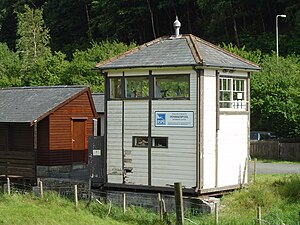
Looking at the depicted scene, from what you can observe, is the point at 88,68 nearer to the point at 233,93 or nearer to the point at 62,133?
the point at 62,133

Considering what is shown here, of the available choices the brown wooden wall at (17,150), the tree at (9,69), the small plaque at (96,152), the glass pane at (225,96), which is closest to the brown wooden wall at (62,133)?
the brown wooden wall at (17,150)

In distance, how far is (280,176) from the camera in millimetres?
24703

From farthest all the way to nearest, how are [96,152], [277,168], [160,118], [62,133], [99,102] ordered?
[99,102], [277,168], [62,133], [96,152], [160,118]

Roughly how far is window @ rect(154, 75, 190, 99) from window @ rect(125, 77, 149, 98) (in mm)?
411

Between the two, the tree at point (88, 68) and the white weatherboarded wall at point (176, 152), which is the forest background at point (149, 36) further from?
the white weatherboarded wall at point (176, 152)

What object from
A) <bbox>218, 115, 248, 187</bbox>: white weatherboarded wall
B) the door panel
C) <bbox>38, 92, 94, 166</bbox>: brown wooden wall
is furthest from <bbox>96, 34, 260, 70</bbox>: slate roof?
the door panel

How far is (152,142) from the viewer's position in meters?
22.0

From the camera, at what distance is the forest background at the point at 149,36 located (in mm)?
36656

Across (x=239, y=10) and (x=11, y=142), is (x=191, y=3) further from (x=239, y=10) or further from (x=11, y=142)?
(x=11, y=142)

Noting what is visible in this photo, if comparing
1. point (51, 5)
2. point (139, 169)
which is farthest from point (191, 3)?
point (139, 169)

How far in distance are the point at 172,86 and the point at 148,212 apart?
13.4ft

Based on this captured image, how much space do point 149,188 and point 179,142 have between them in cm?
184

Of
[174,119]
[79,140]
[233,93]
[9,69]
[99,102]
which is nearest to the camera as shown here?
[174,119]

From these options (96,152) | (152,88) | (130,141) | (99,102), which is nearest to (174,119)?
(152,88)
